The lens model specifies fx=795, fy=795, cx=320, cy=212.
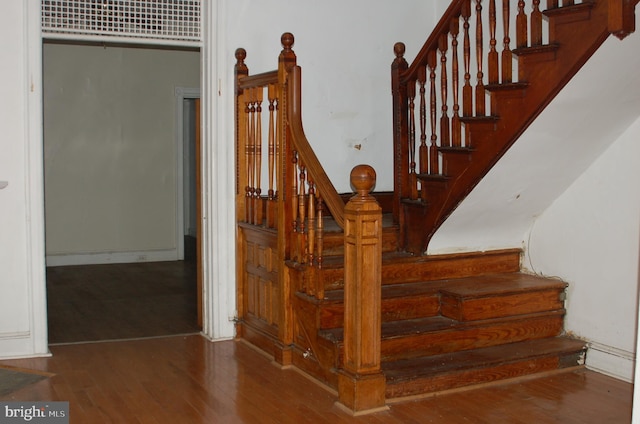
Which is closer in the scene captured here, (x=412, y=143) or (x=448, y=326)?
(x=448, y=326)

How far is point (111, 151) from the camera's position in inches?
396

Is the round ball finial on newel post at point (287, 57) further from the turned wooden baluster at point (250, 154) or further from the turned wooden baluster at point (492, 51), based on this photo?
the turned wooden baluster at point (492, 51)

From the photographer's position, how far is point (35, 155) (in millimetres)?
5438

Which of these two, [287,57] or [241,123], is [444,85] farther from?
[241,123]

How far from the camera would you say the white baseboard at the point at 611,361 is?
4953mm

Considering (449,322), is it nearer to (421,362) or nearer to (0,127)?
(421,362)

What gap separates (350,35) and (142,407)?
3.39 metres

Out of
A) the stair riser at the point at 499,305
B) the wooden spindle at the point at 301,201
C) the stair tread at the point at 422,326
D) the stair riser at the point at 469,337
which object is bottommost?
the stair riser at the point at 469,337

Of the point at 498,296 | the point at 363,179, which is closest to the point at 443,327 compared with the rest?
the point at 498,296

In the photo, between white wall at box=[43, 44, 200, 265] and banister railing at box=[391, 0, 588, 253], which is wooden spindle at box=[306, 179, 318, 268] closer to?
banister railing at box=[391, 0, 588, 253]

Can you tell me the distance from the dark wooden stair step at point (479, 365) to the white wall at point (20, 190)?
2.53 meters

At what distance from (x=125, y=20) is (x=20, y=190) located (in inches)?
55.5

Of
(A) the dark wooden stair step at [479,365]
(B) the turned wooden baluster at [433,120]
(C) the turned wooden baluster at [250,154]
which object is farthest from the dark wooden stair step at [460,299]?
(C) the turned wooden baluster at [250,154]

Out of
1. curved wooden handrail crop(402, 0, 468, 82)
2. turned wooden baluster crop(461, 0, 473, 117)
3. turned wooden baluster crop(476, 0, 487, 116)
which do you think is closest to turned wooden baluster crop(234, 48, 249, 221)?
curved wooden handrail crop(402, 0, 468, 82)
